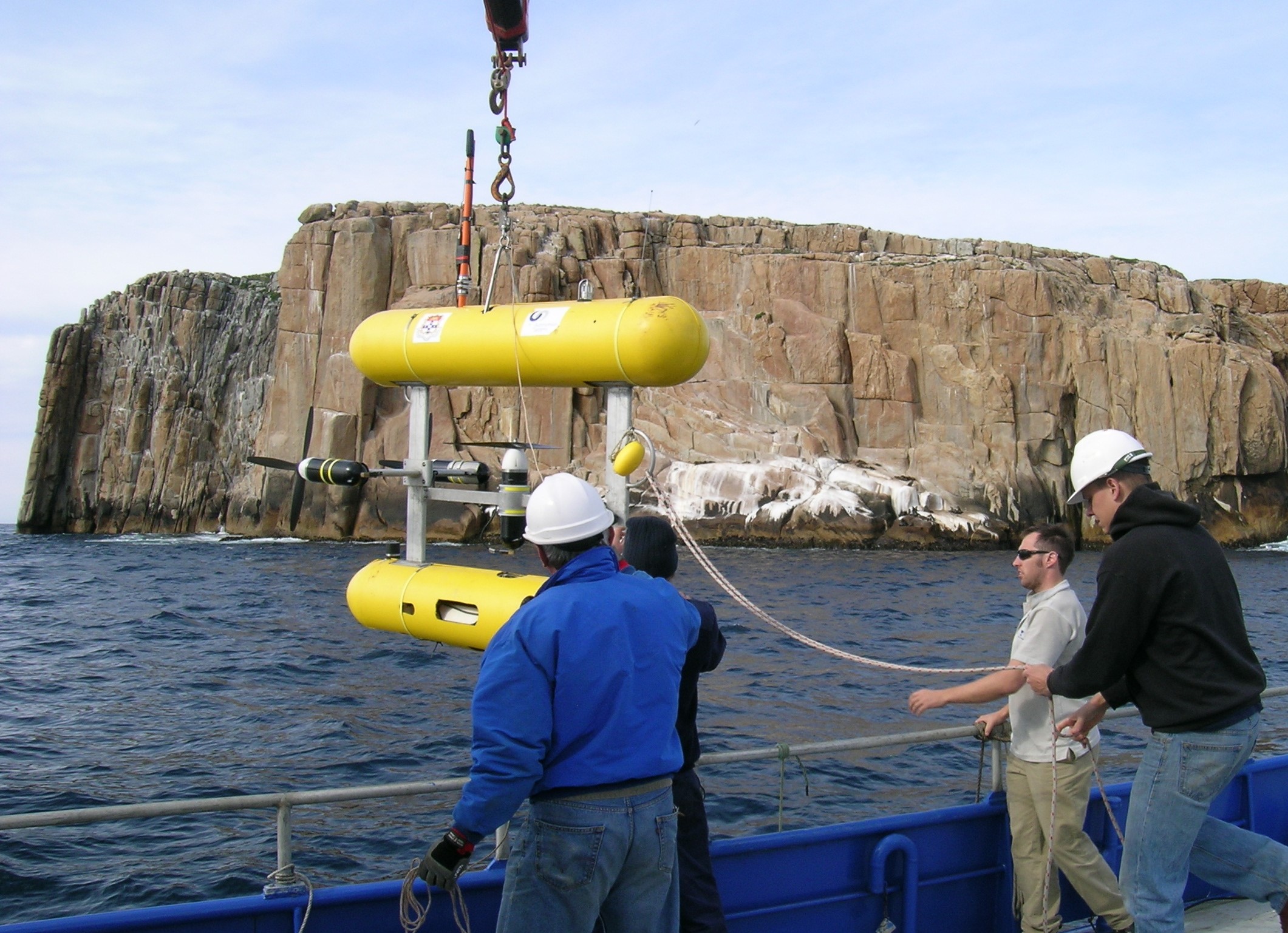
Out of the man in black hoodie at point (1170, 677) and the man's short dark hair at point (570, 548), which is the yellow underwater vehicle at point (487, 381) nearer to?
the man's short dark hair at point (570, 548)

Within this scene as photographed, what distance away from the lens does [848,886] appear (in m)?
4.40

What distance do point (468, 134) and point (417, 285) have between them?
4815 cm

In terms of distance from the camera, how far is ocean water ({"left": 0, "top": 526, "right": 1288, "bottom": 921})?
891 cm

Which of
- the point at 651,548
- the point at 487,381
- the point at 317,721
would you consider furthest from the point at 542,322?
the point at 317,721

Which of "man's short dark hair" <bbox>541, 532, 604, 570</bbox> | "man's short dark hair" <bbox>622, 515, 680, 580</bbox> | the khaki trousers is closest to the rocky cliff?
the khaki trousers

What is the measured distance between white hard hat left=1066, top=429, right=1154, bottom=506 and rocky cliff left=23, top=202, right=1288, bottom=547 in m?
40.7

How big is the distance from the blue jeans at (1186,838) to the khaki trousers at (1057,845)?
2.19ft

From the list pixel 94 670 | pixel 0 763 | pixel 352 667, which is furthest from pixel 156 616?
pixel 0 763

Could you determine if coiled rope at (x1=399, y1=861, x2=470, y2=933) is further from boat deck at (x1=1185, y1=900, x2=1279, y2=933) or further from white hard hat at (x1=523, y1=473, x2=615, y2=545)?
boat deck at (x1=1185, y1=900, x2=1279, y2=933)

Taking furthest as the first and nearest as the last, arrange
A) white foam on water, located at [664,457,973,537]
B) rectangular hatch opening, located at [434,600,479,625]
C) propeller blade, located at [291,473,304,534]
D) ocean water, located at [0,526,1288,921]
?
1. propeller blade, located at [291,473,304,534]
2. white foam on water, located at [664,457,973,537]
3. ocean water, located at [0,526,1288,921]
4. rectangular hatch opening, located at [434,600,479,625]

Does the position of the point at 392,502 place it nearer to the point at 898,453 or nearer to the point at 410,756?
the point at 898,453

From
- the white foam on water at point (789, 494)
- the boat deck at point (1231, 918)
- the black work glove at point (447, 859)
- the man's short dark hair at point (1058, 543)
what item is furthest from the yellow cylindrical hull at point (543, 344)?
the white foam on water at point (789, 494)

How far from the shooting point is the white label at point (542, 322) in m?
5.94

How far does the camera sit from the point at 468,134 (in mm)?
7211
